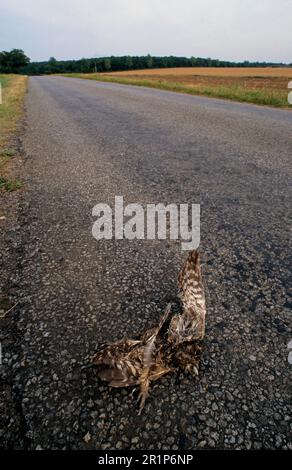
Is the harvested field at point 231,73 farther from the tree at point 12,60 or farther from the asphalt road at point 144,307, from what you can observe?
the asphalt road at point 144,307

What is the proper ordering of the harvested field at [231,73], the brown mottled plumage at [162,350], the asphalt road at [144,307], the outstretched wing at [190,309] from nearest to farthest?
the asphalt road at [144,307]
the brown mottled plumage at [162,350]
the outstretched wing at [190,309]
the harvested field at [231,73]

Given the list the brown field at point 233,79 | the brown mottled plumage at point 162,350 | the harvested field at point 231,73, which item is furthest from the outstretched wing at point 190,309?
the harvested field at point 231,73

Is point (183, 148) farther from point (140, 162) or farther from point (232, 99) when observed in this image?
point (232, 99)

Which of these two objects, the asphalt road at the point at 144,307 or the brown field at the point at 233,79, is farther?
the brown field at the point at 233,79

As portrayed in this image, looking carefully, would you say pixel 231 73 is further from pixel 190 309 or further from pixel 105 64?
pixel 190 309

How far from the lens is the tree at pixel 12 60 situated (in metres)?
101

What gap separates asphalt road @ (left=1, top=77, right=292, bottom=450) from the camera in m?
1.49

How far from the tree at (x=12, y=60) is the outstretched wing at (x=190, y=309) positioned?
121 m

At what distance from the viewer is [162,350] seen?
5.75 ft

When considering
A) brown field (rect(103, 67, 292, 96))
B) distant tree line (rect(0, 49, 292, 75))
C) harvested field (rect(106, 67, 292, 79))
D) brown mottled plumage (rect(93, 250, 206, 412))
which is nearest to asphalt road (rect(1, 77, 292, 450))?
brown mottled plumage (rect(93, 250, 206, 412))

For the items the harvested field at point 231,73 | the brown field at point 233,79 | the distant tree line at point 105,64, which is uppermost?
the distant tree line at point 105,64

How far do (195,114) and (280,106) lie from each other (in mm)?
5279

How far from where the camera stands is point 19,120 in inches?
411

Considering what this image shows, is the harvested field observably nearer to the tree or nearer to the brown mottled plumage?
the tree
